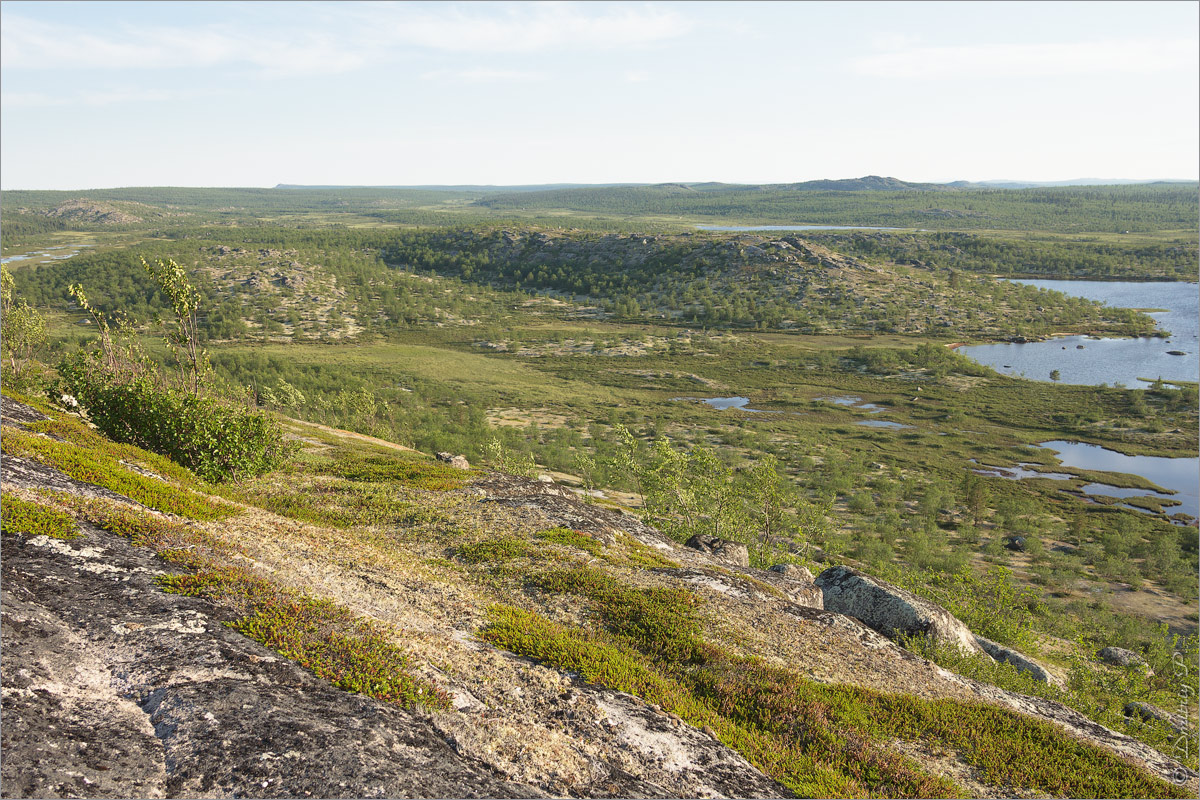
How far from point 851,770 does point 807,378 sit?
132691mm

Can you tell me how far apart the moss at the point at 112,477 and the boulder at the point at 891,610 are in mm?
23070

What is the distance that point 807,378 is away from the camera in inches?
5423

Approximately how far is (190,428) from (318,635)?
1767 centimetres

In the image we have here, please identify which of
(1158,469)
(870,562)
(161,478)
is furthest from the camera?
(1158,469)

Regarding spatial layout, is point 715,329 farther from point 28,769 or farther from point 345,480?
point 28,769

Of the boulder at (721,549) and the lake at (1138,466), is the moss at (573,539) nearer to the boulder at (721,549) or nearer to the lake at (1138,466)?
the boulder at (721,549)

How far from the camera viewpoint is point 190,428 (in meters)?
25.4

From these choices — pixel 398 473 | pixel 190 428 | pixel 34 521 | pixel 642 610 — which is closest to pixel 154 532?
pixel 34 521

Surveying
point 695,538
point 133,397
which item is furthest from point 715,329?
point 133,397

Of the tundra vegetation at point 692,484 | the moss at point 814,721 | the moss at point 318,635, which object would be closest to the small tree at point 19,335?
the tundra vegetation at point 692,484

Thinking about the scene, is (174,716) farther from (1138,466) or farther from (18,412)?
(1138,466)

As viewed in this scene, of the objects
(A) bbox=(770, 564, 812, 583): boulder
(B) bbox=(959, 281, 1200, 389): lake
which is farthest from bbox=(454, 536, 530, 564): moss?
(B) bbox=(959, 281, 1200, 389): lake

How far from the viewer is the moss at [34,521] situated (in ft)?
43.1

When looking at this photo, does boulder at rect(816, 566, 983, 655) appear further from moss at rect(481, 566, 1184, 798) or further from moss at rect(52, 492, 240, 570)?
moss at rect(52, 492, 240, 570)
